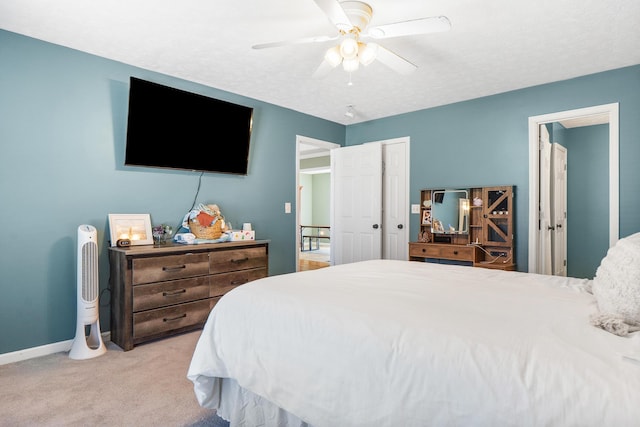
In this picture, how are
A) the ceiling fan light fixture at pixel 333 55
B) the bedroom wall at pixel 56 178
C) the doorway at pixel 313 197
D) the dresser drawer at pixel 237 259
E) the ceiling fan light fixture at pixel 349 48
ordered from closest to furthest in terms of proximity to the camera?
the ceiling fan light fixture at pixel 349 48
the ceiling fan light fixture at pixel 333 55
the bedroom wall at pixel 56 178
the dresser drawer at pixel 237 259
the doorway at pixel 313 197

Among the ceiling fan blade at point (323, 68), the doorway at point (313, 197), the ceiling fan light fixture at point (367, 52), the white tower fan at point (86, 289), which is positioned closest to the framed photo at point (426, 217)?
the doorway at point (313, 197)

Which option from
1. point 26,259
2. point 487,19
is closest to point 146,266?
point 26,259

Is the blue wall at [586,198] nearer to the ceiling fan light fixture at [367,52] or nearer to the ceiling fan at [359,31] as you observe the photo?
the ceiling fan at [359,31]

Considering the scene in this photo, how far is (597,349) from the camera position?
1080 millimetres

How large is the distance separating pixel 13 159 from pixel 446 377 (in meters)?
3.22

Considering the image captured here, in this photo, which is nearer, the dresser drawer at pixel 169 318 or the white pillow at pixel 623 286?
the white pillow at pixel 623 286

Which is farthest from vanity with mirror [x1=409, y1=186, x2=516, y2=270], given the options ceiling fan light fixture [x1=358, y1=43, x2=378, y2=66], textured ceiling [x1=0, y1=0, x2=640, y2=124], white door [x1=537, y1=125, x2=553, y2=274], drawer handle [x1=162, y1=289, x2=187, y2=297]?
drawer handle [x1=162, y1=289, x2=187, y2=297]

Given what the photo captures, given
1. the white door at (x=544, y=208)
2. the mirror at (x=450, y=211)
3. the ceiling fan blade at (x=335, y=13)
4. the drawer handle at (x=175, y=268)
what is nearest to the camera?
the ceiling fan blade at (x=335, y=13)

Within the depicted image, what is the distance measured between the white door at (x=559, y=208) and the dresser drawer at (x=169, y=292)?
13.4ft

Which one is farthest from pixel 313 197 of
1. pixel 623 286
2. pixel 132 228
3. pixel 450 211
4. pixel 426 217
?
pixel 623 286

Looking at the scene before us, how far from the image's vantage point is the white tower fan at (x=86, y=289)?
2.77 metres

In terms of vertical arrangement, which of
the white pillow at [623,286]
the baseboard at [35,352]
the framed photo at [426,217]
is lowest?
the baseboard at [35,352]

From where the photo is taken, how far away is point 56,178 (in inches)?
114

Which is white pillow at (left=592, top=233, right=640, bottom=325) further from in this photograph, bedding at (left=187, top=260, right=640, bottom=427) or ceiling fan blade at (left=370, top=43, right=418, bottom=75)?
ceiling fan blade at (left=370, top=43, right=418, bottom=75)
